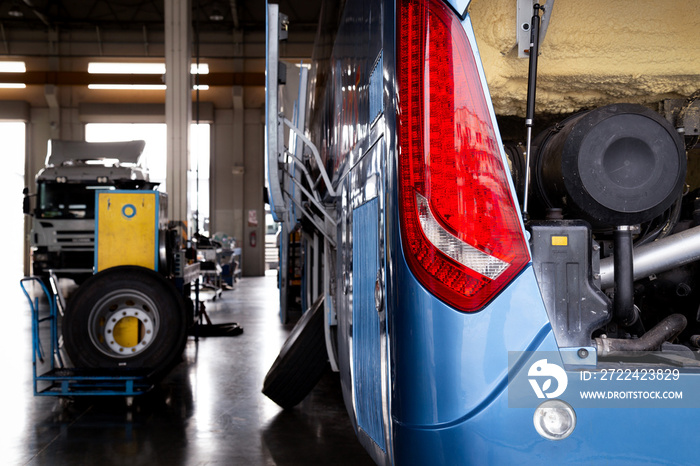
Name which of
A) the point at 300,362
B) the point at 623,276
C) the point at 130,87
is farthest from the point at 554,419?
the point at 130,87

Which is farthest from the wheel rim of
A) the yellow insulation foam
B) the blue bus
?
the yellow insulation foam

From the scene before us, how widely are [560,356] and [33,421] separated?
13.1 ft

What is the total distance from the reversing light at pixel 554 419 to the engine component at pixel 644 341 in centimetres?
27

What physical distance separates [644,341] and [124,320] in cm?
441

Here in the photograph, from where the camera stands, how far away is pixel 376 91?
5.39 ft

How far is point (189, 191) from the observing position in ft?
34.2

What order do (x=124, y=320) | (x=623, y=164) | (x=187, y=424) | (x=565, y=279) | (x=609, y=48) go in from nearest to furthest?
(x=565, y=279), (x=623, y=164), (x=609, y=48), (x=187, y=424), (x=124, y=320)

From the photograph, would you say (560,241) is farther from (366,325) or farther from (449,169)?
(366,325)

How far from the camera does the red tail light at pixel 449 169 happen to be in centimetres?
131

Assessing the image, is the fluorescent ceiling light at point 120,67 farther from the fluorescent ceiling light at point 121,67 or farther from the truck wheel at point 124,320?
the truck wheel at point 124,320

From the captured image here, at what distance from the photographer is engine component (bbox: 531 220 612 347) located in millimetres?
1408

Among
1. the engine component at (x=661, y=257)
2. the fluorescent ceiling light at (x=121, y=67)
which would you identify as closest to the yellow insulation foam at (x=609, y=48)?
the engine component at (x=661, y=257)

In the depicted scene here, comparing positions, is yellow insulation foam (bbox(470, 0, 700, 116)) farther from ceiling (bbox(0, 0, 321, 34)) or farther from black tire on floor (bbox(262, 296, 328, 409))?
ceiling (bbox(0, 0, 321, 34))
